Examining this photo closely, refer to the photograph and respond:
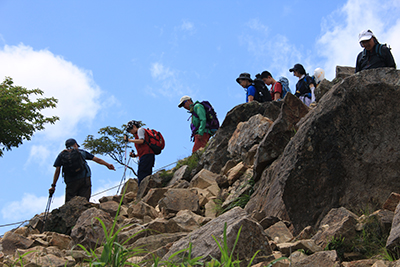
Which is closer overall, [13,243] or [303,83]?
[13,243]

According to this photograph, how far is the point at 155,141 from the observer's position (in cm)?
1216

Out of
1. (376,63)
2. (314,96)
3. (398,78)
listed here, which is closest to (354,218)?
(398,78)

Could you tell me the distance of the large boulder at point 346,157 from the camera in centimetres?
597

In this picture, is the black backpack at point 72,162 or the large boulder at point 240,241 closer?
the large boulder at point 240,241

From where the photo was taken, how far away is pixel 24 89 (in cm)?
2681

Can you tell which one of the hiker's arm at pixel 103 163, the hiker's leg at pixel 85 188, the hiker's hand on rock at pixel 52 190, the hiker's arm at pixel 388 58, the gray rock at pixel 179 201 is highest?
the hiker's arm at pixel 103 163

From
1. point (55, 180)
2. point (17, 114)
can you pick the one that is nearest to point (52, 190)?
point (55, 180)

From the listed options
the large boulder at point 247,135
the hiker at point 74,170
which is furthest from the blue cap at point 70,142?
the large boulder at point 247,135

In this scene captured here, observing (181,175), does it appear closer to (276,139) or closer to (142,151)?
(142,151)

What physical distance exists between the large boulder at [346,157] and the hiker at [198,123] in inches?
259

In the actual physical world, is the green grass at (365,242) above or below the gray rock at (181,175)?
below

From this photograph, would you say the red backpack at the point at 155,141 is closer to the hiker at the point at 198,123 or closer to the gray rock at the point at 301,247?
the hiker at the point at 198,123

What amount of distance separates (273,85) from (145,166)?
5.20 m

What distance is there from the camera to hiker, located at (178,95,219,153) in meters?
12.7
